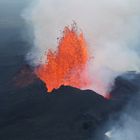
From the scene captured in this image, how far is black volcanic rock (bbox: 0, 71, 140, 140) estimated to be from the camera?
47731 millimetres

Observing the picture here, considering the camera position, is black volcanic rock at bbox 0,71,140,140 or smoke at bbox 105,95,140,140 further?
black volcanic rock at bbox 0,71,140,140

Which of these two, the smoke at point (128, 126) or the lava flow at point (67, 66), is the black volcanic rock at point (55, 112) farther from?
the lava flow at point (67, 66)

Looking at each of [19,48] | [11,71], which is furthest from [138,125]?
[19,48]

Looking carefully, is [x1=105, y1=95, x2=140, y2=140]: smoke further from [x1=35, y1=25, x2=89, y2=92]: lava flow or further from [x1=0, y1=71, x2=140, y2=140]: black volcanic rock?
[x1=35, y1=25, x2=89, y2=92]: lava flow

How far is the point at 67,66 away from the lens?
64500mm

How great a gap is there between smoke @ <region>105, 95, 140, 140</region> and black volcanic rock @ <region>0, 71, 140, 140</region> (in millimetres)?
1275

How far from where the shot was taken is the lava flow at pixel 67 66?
61938mm

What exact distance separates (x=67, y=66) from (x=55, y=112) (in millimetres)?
13372

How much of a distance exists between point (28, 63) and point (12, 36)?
38.6 m

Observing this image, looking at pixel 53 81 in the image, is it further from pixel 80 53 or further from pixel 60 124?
pixel 60 124

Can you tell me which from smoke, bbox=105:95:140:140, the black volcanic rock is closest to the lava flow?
the black volcanic rock

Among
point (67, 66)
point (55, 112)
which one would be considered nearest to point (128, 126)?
point (55, 112)

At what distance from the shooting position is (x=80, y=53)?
66.0 meters

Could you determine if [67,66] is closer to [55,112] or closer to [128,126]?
[55,112]
